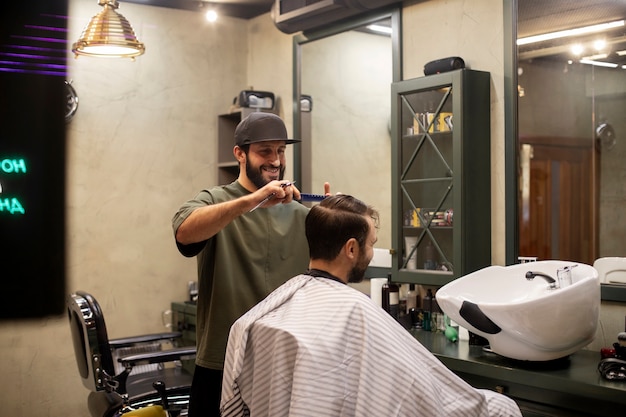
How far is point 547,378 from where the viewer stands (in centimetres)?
265

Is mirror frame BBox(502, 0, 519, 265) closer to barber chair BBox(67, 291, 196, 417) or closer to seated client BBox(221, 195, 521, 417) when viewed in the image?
seated client BBox(221, 195, 521, 417)

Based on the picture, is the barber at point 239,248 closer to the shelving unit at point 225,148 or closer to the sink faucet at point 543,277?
the sink faucet at point 543,277

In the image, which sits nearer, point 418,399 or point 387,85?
point 418,399

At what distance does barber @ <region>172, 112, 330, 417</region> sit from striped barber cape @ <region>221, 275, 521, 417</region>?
326 millimetres

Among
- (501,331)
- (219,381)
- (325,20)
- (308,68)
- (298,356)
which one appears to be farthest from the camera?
(308,68)

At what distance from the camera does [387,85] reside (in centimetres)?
397

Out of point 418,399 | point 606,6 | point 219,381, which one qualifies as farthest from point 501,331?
point 606,6

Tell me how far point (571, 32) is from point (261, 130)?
1.52m

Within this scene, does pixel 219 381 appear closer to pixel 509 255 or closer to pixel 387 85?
pixel 509 255

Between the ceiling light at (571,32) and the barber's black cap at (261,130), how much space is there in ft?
4.35

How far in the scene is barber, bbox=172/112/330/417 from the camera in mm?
2463

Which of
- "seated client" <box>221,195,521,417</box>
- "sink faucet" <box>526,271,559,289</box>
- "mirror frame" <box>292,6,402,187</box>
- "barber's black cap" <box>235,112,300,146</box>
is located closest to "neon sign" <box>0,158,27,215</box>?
"mirror frame" <box>292,6,402,187</box>

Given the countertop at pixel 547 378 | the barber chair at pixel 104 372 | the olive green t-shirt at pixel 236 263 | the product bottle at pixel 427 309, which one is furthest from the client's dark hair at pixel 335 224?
the product bottle at pixel 427 309

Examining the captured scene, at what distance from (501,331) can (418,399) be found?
2.87ft
